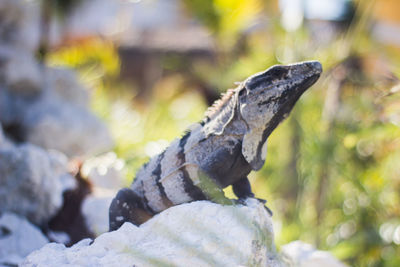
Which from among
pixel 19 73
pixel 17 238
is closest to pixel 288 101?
pixel 17 238

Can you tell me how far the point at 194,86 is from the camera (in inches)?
563

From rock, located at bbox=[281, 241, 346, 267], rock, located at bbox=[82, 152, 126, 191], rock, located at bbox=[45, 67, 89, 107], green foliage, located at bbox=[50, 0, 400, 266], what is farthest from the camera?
rock, located at bbox=[45, 67, 89, 107]

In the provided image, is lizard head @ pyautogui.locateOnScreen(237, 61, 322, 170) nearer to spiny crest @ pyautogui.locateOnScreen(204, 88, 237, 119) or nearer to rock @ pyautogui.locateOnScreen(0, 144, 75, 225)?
spiny crest @ pyautogui.locateOnScreen(204, 88, 237, 119)

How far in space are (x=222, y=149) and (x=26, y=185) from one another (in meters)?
2.35

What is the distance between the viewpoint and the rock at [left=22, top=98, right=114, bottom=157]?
675 centimetres

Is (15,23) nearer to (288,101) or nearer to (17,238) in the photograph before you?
(17,238)

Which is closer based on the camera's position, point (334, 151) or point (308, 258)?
point (308, 258)

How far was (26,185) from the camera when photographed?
158 inches

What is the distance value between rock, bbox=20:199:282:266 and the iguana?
0.22m

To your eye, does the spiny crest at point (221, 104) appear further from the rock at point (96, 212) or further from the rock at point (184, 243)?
the rock at point (96, 212)

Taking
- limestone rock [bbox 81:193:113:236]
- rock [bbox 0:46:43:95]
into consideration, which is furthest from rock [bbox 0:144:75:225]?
rock [bbox 0:46:43:95]

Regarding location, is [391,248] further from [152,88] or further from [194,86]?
[152,88]

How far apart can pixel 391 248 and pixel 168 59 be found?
9259 mm

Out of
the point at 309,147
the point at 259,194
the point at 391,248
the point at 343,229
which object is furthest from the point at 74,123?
the point at 391,248
